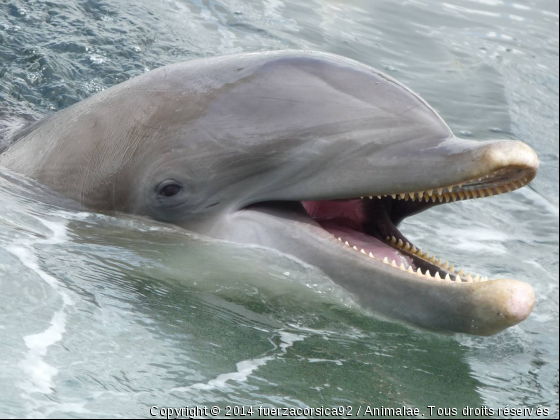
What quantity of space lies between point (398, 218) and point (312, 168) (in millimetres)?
973

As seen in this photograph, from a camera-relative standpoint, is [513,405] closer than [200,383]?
No

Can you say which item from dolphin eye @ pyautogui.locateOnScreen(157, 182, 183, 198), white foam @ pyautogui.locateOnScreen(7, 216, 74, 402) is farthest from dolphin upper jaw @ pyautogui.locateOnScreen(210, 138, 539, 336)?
white foam @ pyautogui.locateOnScreen(7, 216, 74, 402)

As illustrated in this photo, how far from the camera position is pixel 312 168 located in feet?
18.0

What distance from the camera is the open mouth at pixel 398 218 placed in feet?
16.8

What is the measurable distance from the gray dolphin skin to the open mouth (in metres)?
0.01

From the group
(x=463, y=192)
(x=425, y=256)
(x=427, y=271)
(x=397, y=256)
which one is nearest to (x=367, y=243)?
(x=397, y=256)

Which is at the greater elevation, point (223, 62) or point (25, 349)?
point (223, 62)

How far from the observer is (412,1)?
18.0m

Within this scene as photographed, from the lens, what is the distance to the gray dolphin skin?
5035mm

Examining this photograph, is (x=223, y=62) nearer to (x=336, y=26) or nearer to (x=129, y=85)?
(x=129, y=85)

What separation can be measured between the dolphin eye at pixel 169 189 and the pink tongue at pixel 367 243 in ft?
3.51

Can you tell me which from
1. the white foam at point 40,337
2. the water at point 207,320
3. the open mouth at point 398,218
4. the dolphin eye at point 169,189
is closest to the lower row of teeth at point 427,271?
the open mouth at point 398,218

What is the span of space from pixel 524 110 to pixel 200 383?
10301 millimetres

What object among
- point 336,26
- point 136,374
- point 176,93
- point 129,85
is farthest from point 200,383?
point 336,26
